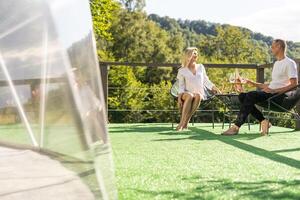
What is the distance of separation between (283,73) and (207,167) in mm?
2636

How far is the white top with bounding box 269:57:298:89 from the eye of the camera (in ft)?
18.3

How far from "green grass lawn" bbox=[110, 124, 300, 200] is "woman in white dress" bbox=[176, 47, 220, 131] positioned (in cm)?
98

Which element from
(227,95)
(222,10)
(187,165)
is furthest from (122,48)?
(187,165)

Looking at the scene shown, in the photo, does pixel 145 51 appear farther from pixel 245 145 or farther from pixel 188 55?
pixel 245 145

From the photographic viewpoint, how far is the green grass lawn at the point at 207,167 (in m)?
2.54

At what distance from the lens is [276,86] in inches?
227

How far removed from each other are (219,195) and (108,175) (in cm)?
87

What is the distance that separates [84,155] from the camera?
1643mm

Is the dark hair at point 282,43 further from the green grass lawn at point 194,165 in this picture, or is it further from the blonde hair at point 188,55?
the blonde hair at point 188,55

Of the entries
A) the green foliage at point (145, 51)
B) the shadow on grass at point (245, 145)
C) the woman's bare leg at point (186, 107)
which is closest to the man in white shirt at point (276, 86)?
the shadow on grass at point (245, 145)

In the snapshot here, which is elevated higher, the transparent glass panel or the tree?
the tree

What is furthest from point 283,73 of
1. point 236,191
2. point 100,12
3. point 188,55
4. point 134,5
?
point 134,5

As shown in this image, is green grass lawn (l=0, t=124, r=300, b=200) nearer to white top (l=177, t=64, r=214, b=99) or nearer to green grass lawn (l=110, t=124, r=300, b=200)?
green grass lawn (l=110, t=124, r=300, b=200)

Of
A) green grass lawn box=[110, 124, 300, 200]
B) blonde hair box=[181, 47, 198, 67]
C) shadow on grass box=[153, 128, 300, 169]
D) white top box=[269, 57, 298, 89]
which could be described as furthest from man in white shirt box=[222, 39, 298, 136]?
blonde hair box=[181, 47, 198, 67]
